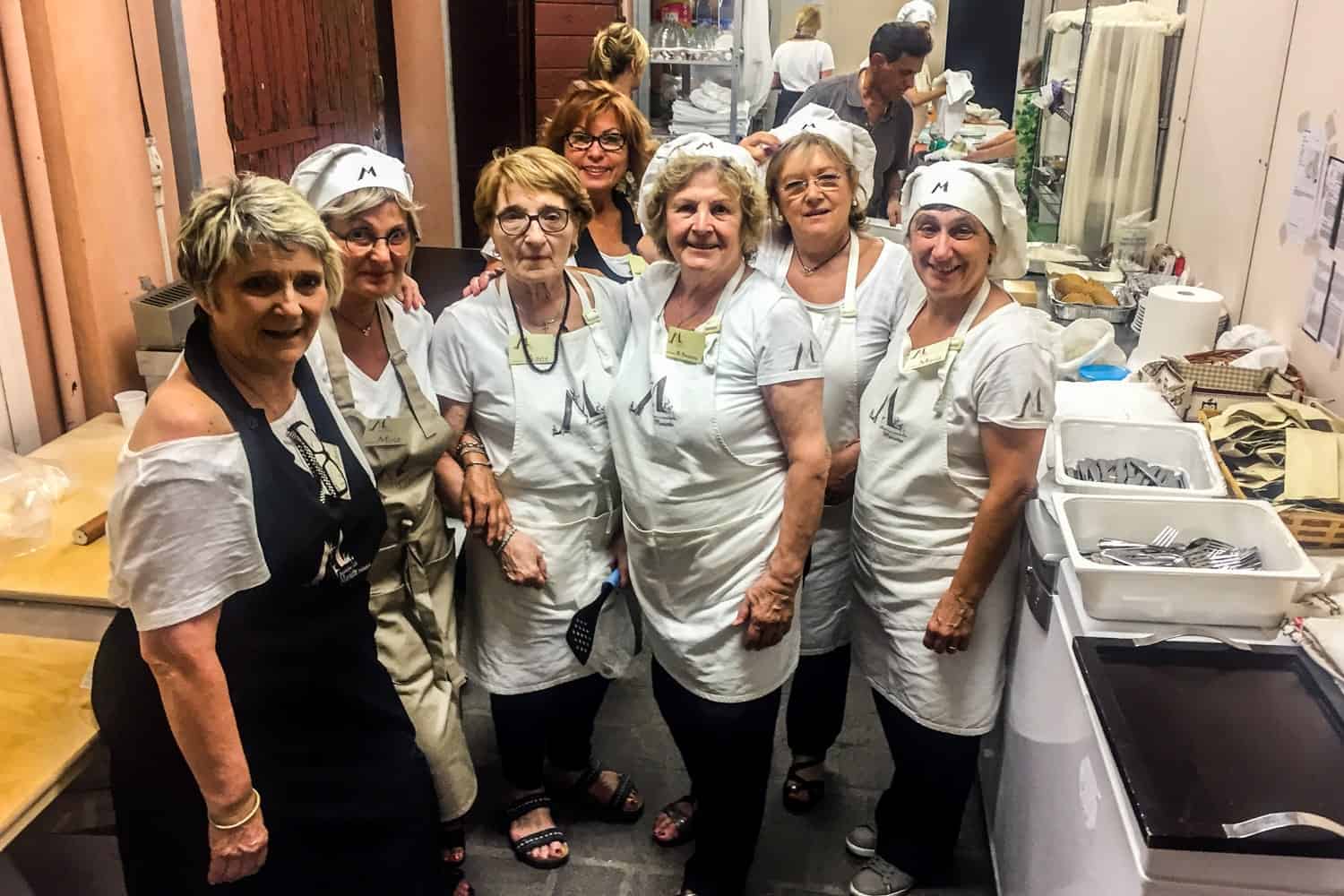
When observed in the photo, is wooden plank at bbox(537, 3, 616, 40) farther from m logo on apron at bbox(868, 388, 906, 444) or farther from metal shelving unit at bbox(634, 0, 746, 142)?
m logo on apron at bbox(868, 388, 906, 444)

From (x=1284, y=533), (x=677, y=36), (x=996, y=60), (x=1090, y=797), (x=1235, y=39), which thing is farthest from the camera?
(x=996, y=60)

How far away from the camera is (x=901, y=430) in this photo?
5.93 feet

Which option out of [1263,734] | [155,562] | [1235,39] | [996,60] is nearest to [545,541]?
[155,562]

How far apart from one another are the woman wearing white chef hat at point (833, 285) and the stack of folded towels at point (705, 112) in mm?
2516

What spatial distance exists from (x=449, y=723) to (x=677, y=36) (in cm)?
366

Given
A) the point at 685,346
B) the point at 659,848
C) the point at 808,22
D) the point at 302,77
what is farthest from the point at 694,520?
the point at 808,22

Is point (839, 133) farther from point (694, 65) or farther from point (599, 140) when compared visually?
point (694, 65)

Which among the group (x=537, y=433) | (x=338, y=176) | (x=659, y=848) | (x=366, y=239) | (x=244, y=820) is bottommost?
(x=659, y=848)

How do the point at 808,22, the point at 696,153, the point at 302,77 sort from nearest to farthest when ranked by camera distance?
the point at 696,153 < the point at 302,77 < the point at 808,22

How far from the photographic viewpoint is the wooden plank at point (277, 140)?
2.99 meters

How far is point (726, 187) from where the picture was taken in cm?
179

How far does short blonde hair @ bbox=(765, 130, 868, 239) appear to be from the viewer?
6.67 ft

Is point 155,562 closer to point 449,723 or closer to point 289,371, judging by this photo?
point 289,371

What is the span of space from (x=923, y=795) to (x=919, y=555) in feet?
1.62
